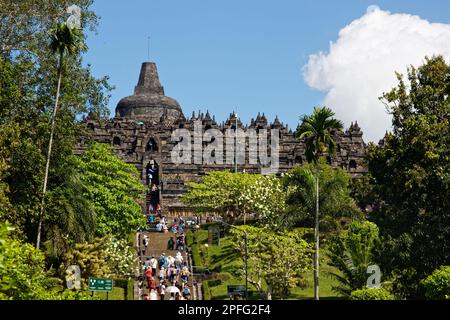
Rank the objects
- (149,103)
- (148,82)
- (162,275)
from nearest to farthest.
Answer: (162,275)
(149,103)
(148,82)

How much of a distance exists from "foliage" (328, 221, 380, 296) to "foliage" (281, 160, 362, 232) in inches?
267

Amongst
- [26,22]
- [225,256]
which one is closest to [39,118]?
[26,22]

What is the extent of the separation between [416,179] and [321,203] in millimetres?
13366

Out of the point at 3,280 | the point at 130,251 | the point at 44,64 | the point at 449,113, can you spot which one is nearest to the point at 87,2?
the point at 44,64

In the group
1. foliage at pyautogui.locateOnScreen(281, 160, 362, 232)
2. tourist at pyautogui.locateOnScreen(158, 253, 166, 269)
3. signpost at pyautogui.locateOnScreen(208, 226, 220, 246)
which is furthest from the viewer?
signpost at pyautogui.locateOnScreen(208, 226, 220, 246)

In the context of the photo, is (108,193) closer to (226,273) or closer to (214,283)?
(226,273)

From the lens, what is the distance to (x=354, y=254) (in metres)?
45.6

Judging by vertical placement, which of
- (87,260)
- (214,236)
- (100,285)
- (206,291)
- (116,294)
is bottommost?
(116,294)

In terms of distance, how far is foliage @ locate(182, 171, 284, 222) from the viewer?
2509 inches

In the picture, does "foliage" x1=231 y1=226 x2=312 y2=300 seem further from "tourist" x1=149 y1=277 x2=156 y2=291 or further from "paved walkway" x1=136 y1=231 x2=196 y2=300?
"tourist" x1=149 y1=277 x2=156 y2=291

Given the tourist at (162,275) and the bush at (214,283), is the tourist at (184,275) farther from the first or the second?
the bush at (214,283)

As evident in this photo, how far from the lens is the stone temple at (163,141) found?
8525 centimetres

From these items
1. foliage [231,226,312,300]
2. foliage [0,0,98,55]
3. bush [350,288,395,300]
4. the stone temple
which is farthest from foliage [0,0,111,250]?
the stone temple

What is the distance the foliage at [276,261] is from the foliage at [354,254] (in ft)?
6.01
